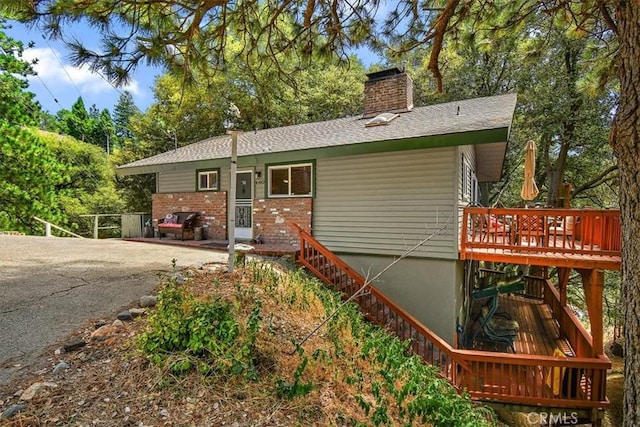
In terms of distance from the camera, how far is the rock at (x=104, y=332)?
10.6 feet

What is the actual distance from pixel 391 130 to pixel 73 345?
250 inches

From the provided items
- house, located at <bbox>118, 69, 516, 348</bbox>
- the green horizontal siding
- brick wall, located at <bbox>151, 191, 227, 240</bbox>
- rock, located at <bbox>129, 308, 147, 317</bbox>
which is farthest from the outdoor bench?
rock, located at <bbox>129, 308, 147, 317</bbox>

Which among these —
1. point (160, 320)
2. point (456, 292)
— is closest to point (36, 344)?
point (160, 320)

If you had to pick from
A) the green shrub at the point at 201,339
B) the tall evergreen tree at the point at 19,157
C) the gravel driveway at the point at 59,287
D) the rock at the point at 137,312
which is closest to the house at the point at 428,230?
the green shrub at the point at 201,339

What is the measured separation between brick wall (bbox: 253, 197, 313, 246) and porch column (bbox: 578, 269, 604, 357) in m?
5.53

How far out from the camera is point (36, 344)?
3115mm

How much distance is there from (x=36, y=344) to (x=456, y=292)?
21.0 feet

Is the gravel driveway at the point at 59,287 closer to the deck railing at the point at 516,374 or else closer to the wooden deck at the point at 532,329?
the deck railing at the point at 516,374

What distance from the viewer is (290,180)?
883 centimetres

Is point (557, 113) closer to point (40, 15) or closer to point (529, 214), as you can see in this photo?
point (529, 214)

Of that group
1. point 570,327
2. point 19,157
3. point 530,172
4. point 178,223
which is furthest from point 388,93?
point 19,157

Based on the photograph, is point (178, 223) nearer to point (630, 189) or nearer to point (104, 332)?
point (104, 332)

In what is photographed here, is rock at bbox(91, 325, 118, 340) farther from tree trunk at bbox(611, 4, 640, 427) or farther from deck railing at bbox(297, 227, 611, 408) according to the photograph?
tree trunk at bbox(611, 4, 640, 427)

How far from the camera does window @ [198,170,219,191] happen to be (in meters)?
10.1
